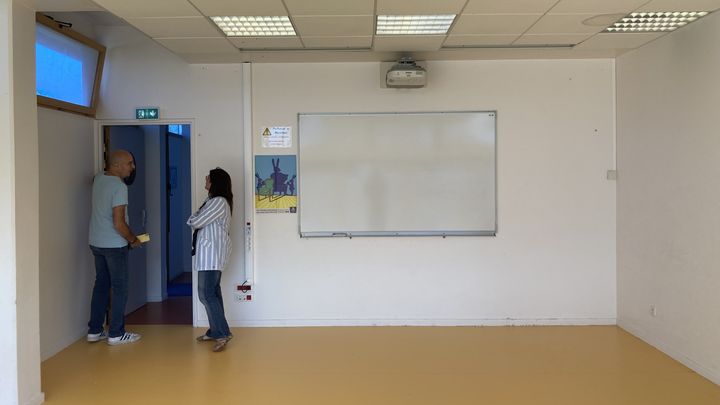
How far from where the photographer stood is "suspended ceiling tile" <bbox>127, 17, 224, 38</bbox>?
3.43m

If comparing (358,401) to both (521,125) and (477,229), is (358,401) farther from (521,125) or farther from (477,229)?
(521,125)

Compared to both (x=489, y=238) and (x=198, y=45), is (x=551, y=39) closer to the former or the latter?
(x=489, y=238)

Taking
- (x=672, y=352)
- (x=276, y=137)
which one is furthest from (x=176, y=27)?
(x=672, y=352)

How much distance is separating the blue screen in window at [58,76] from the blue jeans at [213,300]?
1.90 m

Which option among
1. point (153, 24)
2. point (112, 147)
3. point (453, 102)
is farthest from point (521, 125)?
point (112, 147)

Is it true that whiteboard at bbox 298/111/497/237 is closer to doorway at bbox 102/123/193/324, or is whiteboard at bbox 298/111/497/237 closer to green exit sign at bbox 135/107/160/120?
green exit sign at bbox 135/107/160/120

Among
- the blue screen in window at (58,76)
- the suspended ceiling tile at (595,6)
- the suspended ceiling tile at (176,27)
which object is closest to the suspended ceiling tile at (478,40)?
the suspended ceiling tile at (595,6)

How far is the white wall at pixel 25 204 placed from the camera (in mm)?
2871

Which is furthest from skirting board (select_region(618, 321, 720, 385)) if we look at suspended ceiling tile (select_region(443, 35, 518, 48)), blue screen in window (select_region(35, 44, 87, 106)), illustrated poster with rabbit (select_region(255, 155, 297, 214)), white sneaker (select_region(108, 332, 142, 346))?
blue screen in window (select_region(35, 44, 87, 106))

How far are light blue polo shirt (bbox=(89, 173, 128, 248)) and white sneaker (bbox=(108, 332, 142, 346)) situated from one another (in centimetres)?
84

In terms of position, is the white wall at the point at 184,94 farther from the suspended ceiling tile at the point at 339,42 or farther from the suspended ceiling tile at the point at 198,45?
the suspended ceiling tile at the point at 339,42

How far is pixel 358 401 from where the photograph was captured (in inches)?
121

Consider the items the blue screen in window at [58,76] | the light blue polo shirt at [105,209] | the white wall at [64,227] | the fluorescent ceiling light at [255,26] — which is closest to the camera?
the fluorescent ceiling light at [255,26]

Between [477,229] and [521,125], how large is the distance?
3.57ft
